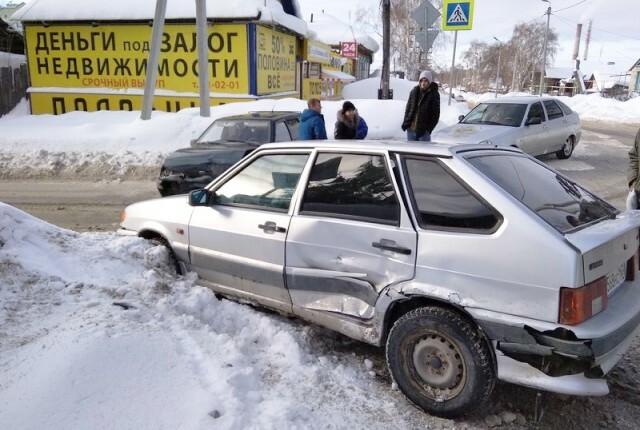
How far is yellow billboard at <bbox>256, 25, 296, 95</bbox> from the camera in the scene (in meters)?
17.2

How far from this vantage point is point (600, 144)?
16141mm

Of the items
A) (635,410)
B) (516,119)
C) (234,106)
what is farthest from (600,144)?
(635,410)

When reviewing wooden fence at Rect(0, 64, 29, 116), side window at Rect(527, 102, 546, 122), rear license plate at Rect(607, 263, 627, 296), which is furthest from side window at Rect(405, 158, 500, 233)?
wooden fence at Rect(0, 64, 29, 116)

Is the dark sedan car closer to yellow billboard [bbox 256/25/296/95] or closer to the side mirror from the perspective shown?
the side mirror

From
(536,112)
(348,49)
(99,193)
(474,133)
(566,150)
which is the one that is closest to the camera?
(99,193)

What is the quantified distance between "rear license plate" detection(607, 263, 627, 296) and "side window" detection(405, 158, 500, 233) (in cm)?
73

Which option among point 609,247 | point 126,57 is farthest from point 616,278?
point 126,57

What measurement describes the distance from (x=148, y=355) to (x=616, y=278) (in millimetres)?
Result: 2734

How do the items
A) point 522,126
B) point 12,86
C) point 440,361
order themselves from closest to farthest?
point 440,361 → point 522,126 → point 12,86

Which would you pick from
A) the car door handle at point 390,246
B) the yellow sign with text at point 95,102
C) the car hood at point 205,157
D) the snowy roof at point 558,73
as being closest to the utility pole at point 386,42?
the yellow sign with text at point 95,102

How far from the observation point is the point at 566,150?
12477 mm

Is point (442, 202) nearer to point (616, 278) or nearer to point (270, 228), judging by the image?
point (616, 278)

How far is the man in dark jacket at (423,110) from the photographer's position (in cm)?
823

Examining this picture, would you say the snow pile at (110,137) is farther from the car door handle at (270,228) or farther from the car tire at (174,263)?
the car door handle at (270,228)
